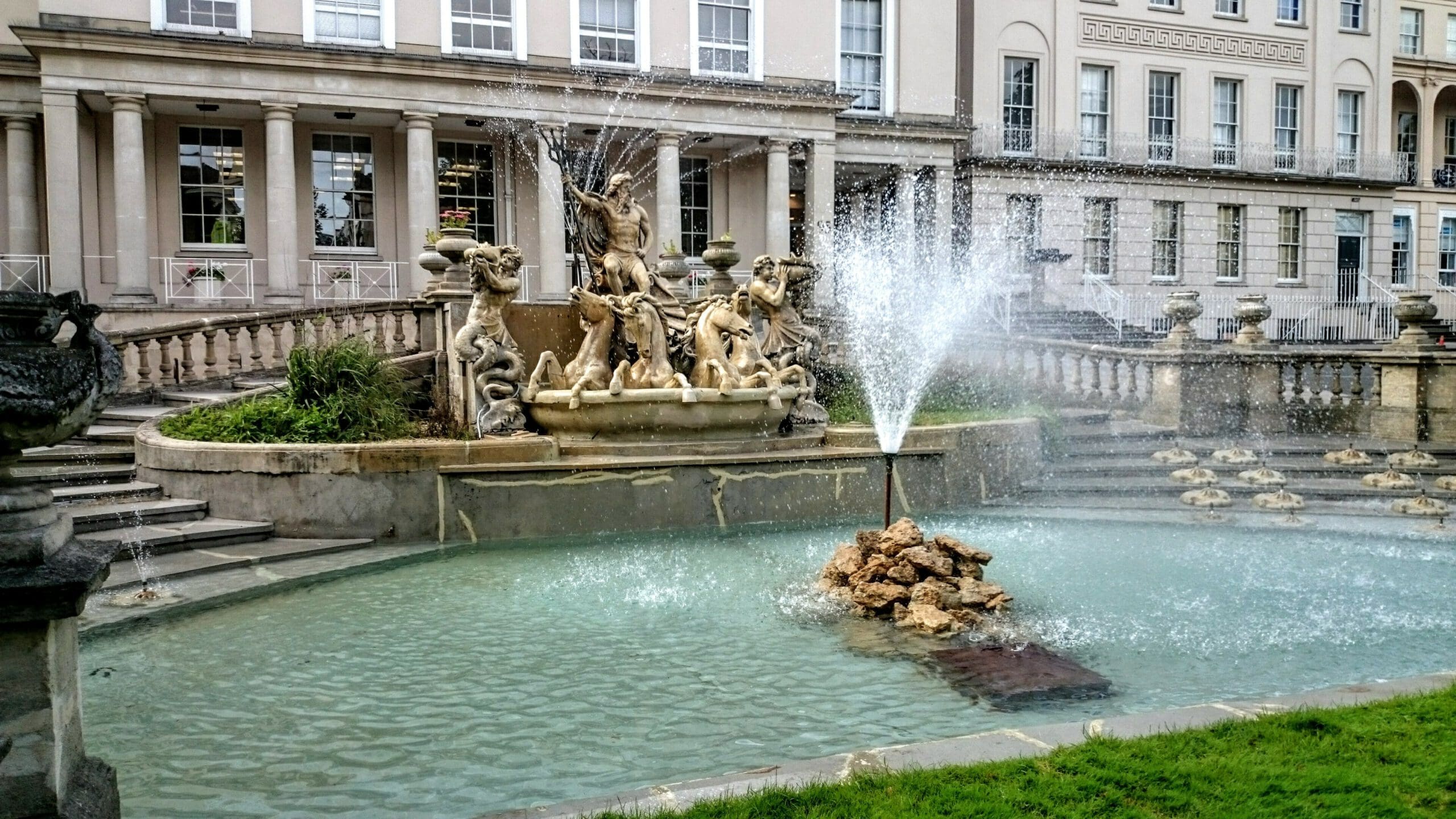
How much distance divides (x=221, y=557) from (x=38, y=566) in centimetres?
524

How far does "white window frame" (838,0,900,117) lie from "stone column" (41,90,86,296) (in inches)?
712

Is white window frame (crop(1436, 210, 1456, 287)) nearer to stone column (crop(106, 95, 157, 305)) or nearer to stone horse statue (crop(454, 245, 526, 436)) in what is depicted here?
stone horse statue (crop(454, 245, 526, 436))

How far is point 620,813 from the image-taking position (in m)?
3.42

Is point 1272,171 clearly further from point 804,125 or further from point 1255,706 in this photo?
point 1255,706

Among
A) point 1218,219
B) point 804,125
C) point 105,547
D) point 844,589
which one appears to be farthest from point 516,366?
point 1218,219

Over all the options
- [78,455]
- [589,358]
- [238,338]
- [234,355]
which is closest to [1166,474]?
[589,358]

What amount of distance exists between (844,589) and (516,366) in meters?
4.70

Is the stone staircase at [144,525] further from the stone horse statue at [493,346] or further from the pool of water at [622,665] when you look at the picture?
the stone horse statue at [493,346]

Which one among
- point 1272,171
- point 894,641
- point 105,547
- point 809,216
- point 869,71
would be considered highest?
point 869,71

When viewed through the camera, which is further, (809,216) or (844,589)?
(809,216)

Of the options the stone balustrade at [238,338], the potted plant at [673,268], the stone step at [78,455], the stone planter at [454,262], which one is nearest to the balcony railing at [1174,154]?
the potted plant at [673,268]

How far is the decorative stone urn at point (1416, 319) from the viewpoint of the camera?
13953 millimetres

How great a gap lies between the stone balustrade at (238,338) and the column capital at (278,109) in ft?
25.7

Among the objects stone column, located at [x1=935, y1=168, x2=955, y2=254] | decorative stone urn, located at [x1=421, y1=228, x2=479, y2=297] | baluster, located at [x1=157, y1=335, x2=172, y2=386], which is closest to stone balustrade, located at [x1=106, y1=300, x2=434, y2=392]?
baluster, located at [x1=157, y1=335, x2=172, y2=386]
